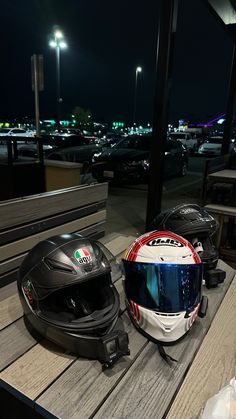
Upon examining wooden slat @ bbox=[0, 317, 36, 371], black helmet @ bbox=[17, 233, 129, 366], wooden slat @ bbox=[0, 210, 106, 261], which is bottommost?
wooden slat @ bbox=[0, 317, 36, 371]

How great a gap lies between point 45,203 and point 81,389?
1.65m

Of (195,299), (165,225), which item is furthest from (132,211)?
(195,299)

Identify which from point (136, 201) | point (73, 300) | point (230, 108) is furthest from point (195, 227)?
point (230, 108)

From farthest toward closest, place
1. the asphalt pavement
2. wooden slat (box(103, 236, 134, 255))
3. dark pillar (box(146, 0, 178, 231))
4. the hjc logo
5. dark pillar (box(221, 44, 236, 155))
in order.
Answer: dark pillar (box(221, 44, 236, 155))
the asphalt pavement
dark pillar (box(146, 0, 178, 231))
wooden slat (box(103, 236, 134, 255))
the hjc logo

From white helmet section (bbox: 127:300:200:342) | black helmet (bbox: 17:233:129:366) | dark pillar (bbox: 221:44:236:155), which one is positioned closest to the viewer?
black helmet (bbox: 17:233:129:366)

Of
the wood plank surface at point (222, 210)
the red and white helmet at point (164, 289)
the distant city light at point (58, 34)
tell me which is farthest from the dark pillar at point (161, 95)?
the distant city light at point (58, 34)

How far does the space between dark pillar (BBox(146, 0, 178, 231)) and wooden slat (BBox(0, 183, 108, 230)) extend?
1.04 m

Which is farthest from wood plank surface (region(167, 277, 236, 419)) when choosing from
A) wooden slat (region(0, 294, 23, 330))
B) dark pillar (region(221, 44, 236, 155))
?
dark pillar (region(221, 44, 236, 155))

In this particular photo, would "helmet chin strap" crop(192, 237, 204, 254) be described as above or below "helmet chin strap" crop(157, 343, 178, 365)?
above

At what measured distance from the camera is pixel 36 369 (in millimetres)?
1234

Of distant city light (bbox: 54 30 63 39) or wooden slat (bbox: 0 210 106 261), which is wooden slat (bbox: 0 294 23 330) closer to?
wooden slat (bbox: 0 210 106 261)

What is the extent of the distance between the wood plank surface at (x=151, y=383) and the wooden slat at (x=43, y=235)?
4.44 feet

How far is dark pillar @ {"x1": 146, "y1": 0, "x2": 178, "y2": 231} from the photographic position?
350cm

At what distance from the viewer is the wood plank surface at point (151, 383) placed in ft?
3.54
